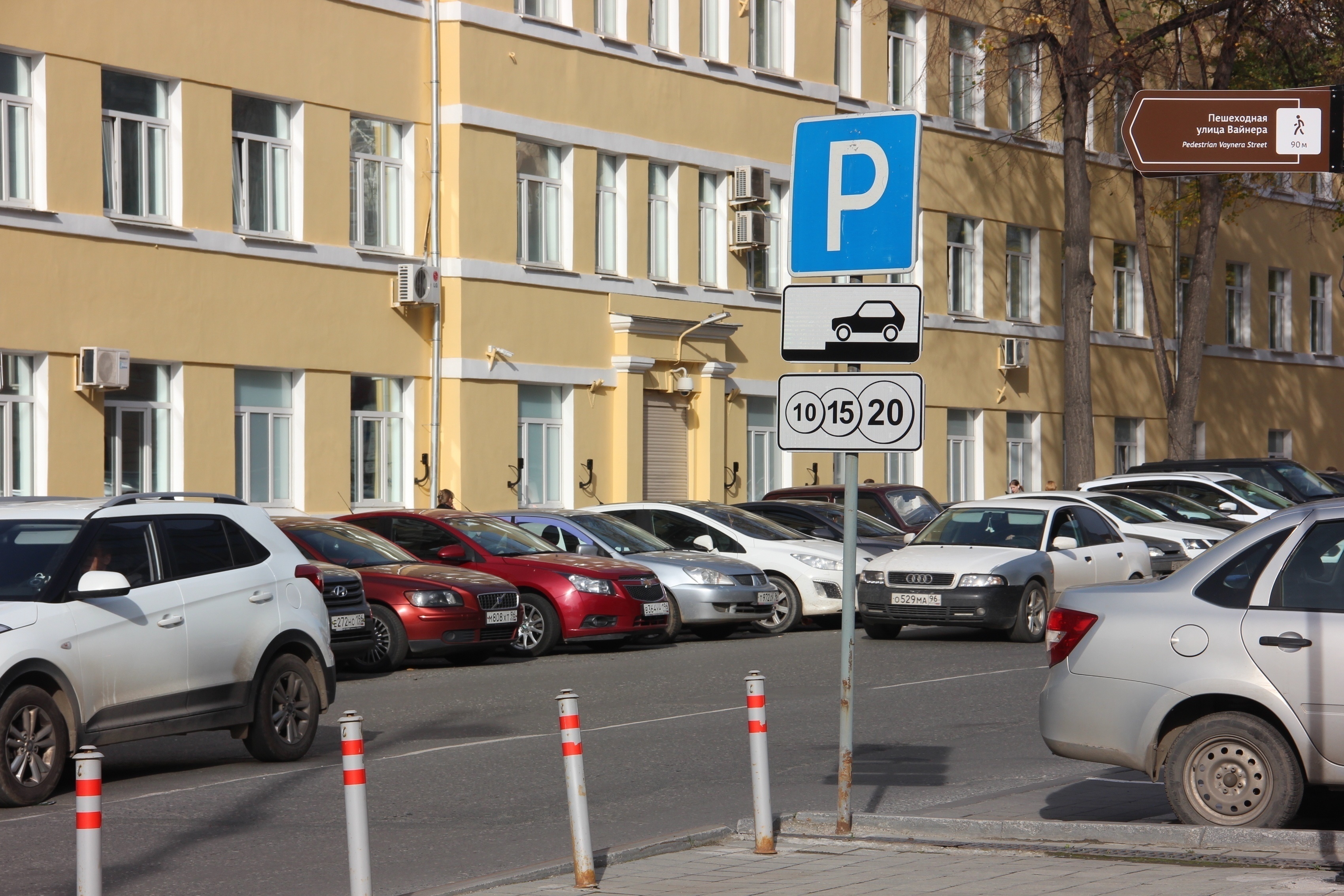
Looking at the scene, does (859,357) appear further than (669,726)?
No

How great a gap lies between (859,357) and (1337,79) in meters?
20.4

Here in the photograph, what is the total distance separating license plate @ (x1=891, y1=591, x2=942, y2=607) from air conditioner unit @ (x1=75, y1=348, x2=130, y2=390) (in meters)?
9.97

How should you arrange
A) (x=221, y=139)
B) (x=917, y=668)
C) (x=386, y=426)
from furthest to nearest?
(x=386, y=426), (x=221, y=139), (x=917, y=668)

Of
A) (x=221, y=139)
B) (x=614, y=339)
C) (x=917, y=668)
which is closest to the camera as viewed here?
(x=917, y=668)

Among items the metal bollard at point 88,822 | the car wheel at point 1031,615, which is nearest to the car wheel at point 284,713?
the metal bollard at point 88,822

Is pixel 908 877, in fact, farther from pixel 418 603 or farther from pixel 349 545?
pixel 349 545

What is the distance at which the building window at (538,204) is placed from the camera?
29250 mm

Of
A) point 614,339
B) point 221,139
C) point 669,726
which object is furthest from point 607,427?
point 669,726

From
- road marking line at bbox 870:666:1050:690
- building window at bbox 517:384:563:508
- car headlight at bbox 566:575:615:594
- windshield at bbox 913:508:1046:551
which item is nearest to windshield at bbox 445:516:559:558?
car headlight at bbox 566:575:615:594

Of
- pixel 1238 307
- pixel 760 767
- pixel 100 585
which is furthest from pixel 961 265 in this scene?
pixel 760 767

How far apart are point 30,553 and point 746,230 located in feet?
76.2

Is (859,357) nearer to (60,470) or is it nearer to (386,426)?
(60,470)

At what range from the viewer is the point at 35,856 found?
855cm

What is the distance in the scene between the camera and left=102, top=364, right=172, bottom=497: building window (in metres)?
23.9
